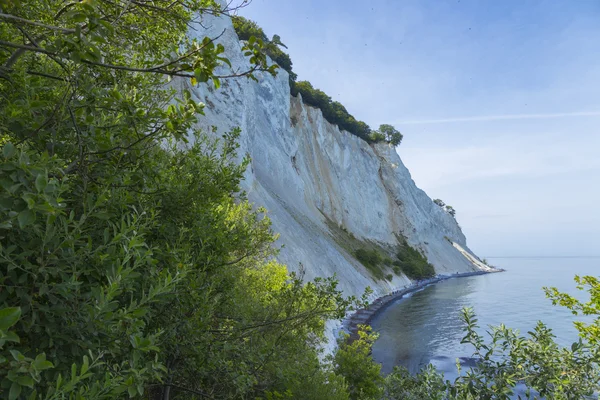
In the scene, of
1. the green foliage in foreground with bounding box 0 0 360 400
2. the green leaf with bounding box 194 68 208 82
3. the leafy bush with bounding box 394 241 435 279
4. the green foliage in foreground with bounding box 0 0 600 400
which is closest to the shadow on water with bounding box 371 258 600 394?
the leafy bush with bounding box 394 241 435 279

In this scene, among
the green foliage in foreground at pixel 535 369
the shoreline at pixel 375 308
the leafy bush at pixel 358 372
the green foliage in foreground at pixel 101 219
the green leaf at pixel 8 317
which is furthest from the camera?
the shoreline at pixel 375 308

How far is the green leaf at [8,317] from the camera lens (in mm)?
1424

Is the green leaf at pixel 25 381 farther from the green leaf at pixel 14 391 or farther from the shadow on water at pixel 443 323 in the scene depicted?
the shadow on water at pixel 443 323

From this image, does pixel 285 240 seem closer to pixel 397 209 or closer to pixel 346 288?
pixel 346 288

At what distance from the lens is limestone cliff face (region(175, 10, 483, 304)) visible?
36469 millimetres

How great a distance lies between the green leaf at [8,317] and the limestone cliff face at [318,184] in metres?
16.5

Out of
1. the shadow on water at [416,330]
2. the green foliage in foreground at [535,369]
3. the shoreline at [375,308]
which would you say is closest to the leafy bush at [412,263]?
the shoreline at [375,308]

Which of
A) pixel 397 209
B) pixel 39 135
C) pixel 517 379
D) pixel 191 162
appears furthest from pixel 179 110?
pixel 397 209

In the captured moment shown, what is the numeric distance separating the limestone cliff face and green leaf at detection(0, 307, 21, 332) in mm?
16469

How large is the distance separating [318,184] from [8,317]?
62637 mm

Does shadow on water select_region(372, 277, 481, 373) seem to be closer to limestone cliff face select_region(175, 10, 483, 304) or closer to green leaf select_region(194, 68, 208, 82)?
limestone cliff face select_region(175, 10, 483, 304)

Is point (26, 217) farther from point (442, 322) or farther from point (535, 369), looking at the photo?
point (442, 322)

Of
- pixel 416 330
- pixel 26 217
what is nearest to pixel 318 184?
pixel 416 330

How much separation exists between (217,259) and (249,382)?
196 centimetres
